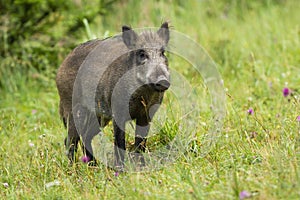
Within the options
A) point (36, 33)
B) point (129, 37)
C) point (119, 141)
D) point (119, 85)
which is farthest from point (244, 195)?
point (36, 33)

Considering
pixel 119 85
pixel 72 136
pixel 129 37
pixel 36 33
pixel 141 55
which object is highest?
pixel 36 33

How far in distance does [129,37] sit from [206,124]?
113cm

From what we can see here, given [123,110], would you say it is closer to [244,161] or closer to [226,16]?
Result: [244,161]

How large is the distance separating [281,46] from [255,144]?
368 centimetres

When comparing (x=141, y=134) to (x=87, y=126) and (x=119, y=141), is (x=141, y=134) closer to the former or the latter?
(x=119, y=141)

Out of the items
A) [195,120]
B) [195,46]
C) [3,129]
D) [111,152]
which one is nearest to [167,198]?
[111,152]

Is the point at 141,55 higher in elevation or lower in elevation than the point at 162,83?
higher

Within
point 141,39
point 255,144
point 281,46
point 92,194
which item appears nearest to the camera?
→ point 92,194

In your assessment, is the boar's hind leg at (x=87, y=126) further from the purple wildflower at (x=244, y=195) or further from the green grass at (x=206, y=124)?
the purple wildflower at (x=244, y=195)

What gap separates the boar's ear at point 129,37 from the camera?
4801 mm

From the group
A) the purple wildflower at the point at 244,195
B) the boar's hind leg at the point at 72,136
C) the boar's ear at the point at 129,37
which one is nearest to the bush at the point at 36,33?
the boar's hind leg at the point at 72,136

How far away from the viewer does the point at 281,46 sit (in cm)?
782

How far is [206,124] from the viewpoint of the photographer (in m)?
5.29

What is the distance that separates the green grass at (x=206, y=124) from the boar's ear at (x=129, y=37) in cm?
78
